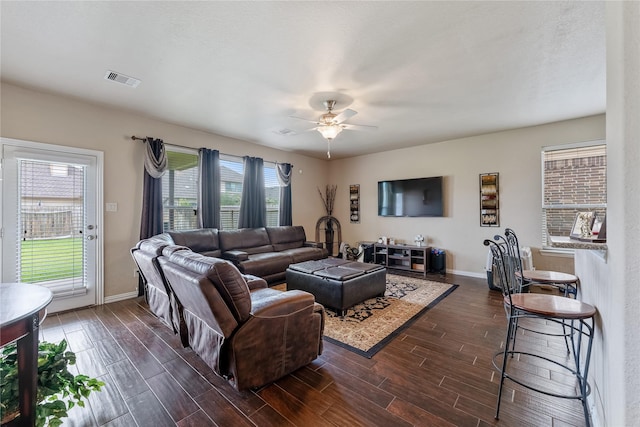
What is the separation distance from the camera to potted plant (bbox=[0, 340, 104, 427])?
1348 mm

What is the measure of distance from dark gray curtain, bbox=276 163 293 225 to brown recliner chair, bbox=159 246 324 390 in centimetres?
403

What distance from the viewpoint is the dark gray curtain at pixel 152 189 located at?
4.08 metres

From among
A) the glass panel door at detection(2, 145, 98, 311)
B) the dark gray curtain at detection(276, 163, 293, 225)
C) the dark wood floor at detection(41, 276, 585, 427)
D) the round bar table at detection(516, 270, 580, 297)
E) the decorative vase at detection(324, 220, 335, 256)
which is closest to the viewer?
the dark wood floor at detection(41, 276, 585, 427)

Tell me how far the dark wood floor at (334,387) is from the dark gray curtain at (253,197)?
2.89 meters

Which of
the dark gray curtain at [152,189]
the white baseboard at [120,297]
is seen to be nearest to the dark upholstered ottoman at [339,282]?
the dark gray curtain at [152,189]

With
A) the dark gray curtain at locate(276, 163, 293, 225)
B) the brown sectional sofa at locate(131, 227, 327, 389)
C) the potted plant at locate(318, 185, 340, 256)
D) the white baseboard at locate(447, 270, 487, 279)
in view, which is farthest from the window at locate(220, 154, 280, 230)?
the white baseboard at locate(447, 270, 487, 279)

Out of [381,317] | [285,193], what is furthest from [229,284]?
[285,193]

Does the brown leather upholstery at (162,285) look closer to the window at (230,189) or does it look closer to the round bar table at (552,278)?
the window at (230,189)

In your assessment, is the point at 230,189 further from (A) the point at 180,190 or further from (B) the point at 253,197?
(A) the point at 180,190

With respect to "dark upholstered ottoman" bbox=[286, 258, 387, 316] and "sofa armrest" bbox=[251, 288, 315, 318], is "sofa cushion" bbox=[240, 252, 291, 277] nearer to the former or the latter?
"dark upholstered ottoman" bbox=[286, 258, 387, 316]

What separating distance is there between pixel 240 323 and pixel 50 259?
3.28 meters

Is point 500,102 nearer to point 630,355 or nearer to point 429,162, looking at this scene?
point 429,162

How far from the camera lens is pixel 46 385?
4.96 ft

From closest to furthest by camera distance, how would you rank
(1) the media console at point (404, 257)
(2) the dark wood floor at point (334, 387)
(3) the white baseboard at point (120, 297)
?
(2) the dark wood floor at point (334, 387), (3) the white baseboard at point (120, 297), (1) the media console at point (404, 257)
